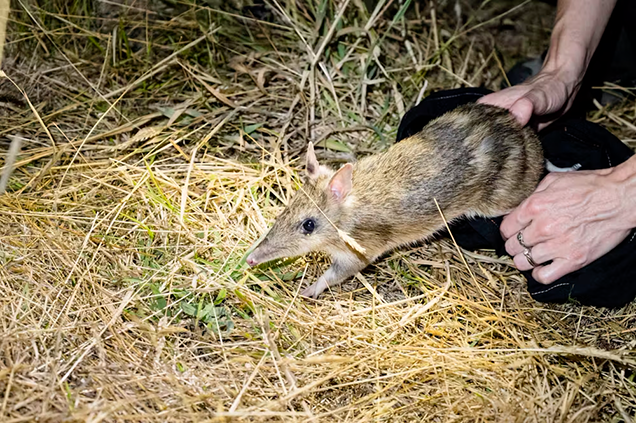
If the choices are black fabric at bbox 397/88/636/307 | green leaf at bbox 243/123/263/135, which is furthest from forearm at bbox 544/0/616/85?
green leaf at bbox 243/123/263/135

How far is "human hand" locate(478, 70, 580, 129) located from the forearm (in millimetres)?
48

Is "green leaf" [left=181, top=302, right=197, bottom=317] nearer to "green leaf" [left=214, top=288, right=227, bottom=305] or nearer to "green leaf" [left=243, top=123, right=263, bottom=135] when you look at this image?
"green leaf" [left=214, top=288, right=227, bottom=305]

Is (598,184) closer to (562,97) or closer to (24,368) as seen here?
(562,97)

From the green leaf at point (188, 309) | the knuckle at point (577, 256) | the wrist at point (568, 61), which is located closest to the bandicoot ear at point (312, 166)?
the green leaf at point (188, 309)

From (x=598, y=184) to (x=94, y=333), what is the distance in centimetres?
290

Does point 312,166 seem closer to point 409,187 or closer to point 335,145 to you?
point 409,187

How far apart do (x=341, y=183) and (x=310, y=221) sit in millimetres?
292

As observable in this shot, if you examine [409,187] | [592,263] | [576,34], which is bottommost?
[592,263]

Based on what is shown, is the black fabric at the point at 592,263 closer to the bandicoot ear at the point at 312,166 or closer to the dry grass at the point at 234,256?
the dry grass at the point at 234,256

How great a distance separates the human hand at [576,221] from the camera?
11.2 feet

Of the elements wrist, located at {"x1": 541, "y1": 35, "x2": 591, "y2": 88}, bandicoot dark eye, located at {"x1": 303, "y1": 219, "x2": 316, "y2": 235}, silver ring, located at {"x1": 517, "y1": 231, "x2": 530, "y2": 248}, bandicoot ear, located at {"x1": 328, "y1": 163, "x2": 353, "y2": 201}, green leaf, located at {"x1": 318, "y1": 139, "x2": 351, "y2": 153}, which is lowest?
silver ring, located at {"x1": 517, "y1": 231, "x2": 530, "y2": 248}

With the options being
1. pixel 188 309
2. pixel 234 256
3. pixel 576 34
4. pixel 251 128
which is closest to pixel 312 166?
pixel 234 256

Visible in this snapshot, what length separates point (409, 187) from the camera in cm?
349

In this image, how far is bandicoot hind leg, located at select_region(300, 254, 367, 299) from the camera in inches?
137
